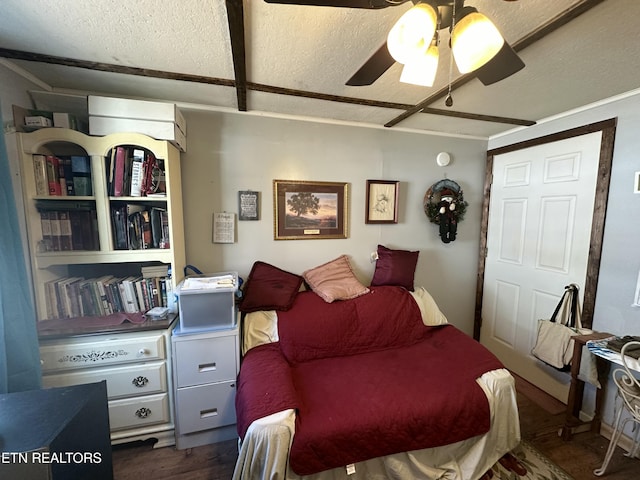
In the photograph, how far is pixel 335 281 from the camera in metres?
2.16

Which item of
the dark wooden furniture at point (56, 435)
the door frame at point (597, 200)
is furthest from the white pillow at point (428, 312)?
the dark wooden furniture at point (56, 435)

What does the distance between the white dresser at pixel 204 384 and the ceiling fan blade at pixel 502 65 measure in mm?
1849

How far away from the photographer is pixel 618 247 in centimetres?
175

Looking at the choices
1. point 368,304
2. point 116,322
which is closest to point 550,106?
point 368,304

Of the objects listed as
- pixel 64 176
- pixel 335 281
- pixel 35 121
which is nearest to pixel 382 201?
pixel 335 281

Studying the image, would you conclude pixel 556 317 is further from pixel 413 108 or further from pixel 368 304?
pixel 413 108

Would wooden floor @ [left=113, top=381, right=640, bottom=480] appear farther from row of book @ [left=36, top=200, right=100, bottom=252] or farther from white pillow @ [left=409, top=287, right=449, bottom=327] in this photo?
row of book @ [left=36, top=200, right=100, bottom=252]

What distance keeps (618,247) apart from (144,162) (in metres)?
3.22

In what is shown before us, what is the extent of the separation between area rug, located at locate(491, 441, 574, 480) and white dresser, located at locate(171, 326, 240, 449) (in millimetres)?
1665

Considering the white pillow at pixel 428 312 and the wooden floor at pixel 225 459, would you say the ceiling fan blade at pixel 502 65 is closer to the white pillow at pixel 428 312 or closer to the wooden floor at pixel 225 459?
the white pillow at pixel 428 312

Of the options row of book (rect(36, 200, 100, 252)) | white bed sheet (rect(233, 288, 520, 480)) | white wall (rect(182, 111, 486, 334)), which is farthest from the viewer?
white wall (rect(182, 111, 486, 334))

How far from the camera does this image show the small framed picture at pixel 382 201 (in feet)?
7.82

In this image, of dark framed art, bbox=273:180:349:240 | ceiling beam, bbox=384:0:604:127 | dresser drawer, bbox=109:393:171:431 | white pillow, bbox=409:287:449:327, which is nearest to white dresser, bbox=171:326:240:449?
dresser drawer, bbox=109:393:171:431

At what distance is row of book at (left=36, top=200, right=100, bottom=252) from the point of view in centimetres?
153
